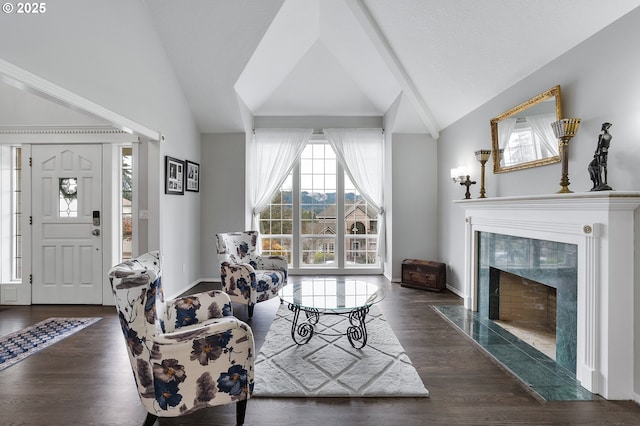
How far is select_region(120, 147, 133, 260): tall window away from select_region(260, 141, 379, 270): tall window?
6.79 ft

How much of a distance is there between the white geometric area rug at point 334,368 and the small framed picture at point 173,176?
2.30m

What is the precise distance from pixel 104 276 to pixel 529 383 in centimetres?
437

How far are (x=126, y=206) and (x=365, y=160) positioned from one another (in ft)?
12.0

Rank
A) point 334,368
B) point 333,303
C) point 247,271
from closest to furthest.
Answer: point 334,368 → point 333,303 → point 247,271

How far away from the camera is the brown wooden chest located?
4473 mm

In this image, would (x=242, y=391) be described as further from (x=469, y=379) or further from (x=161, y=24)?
(x=161, y=24)

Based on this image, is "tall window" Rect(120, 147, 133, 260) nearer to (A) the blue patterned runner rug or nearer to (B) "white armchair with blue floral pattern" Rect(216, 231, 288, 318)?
(A) the blue patterned runner rug

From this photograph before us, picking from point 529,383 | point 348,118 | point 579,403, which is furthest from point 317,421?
point 348,118

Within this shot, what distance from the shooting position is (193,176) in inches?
187

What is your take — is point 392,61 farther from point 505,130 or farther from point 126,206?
point 126,206

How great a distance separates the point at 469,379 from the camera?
2197 millimetres

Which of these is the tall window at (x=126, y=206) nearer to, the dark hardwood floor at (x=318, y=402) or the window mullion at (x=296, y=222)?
the dark hardwood floor at (x=318, y=402)

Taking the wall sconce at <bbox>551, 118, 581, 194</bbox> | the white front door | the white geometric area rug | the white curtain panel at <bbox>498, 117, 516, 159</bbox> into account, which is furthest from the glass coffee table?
the white front door

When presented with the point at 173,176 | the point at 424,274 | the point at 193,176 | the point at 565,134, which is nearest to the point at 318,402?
the point at 565,134
